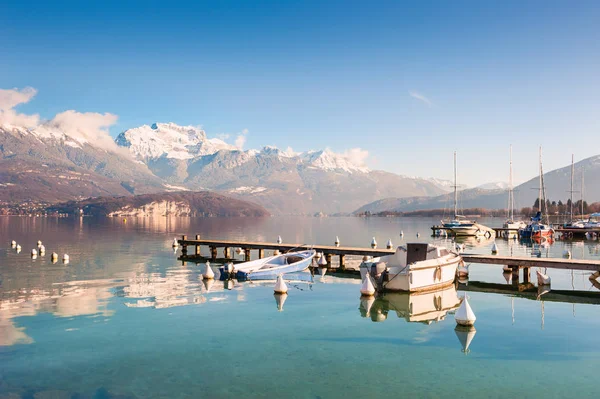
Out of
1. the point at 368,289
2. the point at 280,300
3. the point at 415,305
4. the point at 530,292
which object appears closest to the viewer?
the point at 415,305

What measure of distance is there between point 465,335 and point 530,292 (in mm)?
17593

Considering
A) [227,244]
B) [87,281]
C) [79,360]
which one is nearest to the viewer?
[79,360]

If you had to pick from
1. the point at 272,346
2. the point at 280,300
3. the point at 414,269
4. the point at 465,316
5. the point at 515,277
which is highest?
the point at 414,269

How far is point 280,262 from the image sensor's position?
165 feet

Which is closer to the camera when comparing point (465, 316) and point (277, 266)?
point (465, 316)

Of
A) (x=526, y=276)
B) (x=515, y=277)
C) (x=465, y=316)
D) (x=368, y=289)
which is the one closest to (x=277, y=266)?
(x=368, y=289)

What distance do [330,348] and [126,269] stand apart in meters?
36.1

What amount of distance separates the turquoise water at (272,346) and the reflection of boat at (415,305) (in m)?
0.77

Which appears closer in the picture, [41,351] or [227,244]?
[41,351]

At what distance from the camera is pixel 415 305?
3338 centimetres

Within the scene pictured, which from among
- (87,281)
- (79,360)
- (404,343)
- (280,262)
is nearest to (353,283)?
(280,262)

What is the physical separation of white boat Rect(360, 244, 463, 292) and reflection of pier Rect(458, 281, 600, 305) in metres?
2.92

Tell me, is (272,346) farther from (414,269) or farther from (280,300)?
(414,269)

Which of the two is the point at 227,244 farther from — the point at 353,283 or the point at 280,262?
the point at 353,283
